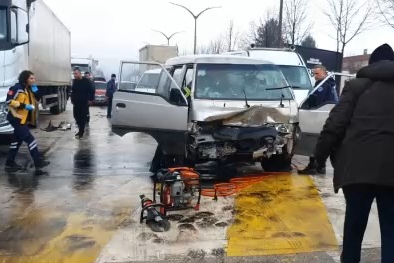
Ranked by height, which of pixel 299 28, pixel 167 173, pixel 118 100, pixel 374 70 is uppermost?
pixel 299 28

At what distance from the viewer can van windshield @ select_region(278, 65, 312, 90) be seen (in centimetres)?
1349

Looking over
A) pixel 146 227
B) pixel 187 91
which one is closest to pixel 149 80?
pixel 187 91

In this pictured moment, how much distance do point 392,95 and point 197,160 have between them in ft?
13.7

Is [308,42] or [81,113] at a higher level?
[308,42]

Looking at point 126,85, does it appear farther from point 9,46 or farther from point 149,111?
point 9,46

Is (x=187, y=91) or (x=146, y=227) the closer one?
(x=146, y=227)

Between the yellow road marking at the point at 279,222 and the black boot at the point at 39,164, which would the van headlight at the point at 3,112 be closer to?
the black boot at the point at 39,164

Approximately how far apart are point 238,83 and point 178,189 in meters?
2.66

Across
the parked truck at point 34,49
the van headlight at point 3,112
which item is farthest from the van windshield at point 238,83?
the parked truck at point 34,49

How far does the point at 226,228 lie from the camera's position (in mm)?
5316

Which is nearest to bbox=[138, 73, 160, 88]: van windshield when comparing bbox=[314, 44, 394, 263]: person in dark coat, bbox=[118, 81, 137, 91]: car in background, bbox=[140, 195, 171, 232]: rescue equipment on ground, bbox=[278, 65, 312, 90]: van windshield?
bbox=[118, 81, 137, 91]: car in background

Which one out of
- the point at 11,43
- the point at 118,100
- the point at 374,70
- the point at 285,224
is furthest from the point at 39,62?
the point at 374,70

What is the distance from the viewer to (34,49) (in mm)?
13906

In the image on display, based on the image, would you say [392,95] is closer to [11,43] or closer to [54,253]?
[54,253]
